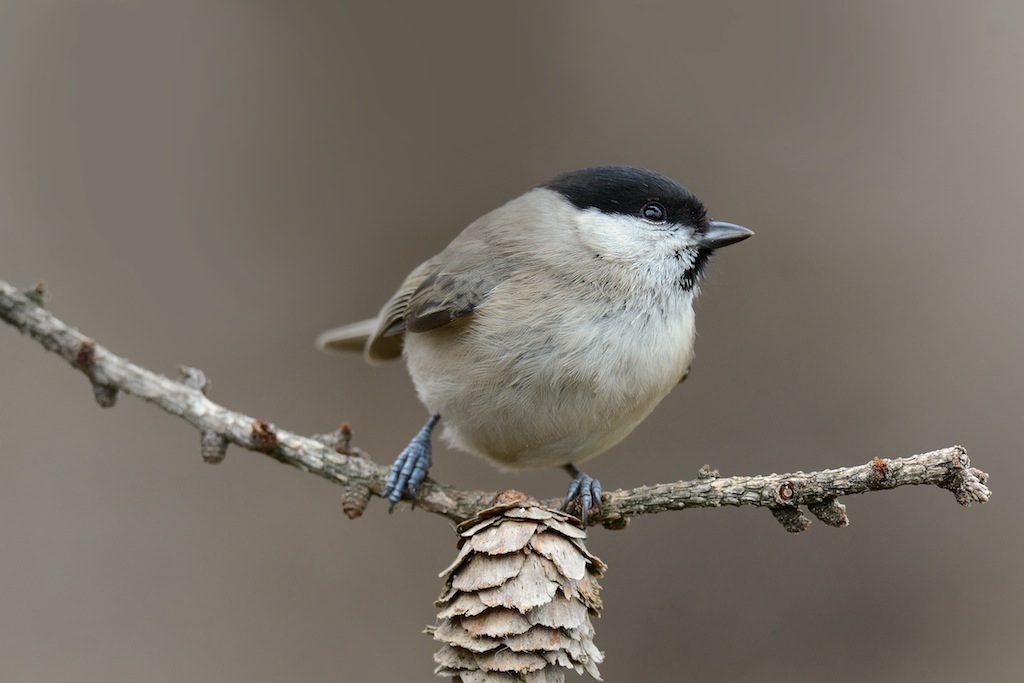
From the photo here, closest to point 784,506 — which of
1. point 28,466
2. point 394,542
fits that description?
point 394,542

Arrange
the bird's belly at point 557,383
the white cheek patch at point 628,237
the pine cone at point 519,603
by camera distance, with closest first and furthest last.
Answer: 1. the pine cone at point 519,603
2. the bird's belly at point 557,383
3. the white cheek patch at point 628,237

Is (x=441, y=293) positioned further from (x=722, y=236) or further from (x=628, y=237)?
(x=722, y=236)

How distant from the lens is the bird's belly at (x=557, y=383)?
7.11 feet

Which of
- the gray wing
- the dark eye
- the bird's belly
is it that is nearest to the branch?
the bird's belly

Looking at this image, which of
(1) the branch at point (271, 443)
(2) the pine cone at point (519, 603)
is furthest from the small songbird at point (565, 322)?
(2) the pine cone at point (519, 603)

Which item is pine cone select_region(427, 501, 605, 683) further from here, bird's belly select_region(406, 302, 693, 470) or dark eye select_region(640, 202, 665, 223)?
dark eye select_region(640, 202, 665, 223)

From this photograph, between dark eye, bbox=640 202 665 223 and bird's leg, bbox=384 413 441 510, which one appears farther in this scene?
dark eye, bbox=640 202 665 223

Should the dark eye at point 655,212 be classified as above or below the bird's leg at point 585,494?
above

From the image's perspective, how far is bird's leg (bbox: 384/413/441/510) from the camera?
2246mm

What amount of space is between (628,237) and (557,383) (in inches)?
18.8

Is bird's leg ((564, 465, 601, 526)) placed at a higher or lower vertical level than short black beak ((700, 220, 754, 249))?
lower

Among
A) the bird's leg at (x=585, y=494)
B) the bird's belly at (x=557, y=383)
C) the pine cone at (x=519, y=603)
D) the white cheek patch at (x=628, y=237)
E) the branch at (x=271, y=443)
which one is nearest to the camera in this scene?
the pine cone at (x=519, y=603)

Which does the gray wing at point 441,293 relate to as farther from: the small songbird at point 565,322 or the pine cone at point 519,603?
the pine cone at point 519,603

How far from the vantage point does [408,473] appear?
7.61ft
